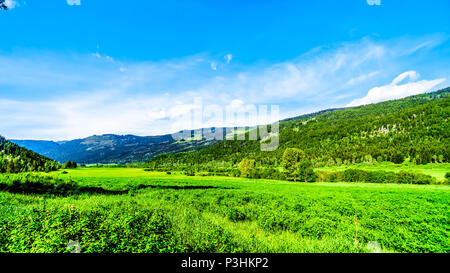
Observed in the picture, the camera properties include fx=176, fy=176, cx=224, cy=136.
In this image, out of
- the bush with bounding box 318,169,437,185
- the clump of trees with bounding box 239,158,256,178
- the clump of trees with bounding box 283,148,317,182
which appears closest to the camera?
the bush with bounding box 318,169,437,185

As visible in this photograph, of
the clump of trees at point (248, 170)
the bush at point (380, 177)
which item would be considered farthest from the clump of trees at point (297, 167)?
the clump of trees at point (248, 170)

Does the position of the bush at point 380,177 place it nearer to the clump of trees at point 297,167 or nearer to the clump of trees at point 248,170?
the clump of trees at point 297,167

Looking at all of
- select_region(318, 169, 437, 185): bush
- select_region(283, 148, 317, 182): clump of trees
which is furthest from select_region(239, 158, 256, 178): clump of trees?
select_region(318, 169, 437, 185): bush

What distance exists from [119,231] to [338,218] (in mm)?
13295

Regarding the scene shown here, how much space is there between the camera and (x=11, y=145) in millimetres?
137125

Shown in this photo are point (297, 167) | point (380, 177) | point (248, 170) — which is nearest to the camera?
point (380, 177)

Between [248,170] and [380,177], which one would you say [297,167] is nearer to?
[248,170]

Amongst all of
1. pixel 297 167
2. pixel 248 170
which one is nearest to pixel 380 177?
pixel 297 167

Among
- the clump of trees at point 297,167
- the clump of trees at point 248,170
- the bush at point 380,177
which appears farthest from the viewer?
the clump of trees at point 248,170

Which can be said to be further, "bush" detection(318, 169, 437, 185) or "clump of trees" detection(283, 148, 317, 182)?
"clump of trees" detection(283, 148, 317, 182)

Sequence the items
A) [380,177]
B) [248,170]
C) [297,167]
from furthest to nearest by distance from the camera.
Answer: [248,170], [297,167], [380,177]

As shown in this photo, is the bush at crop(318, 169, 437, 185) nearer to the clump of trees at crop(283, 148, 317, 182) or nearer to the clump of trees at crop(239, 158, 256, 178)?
the clump of trees at crop(283, 148, 317, 182)
